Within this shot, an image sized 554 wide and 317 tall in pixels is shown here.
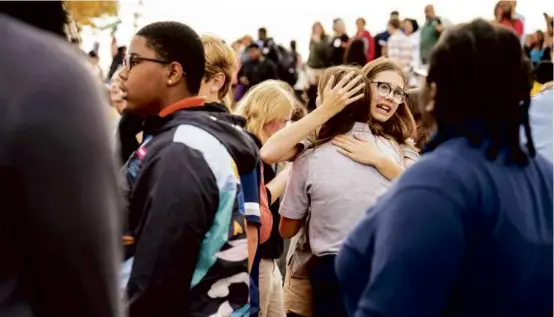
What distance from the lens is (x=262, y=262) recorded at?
4.09 m

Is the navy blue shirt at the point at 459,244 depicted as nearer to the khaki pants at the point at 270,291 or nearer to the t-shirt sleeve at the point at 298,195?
the t-shirt sleeve at the point at 298,195

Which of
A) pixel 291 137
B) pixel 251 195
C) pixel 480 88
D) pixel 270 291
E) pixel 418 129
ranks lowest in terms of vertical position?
pixel 270 291

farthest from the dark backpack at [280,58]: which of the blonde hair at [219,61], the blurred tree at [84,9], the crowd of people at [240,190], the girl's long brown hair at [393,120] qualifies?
the blonde hair at [219,61]

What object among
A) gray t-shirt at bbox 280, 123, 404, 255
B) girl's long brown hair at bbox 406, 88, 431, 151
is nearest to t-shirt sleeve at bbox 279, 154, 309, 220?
gray t-shirt at bbox 280, 123, 404, 255

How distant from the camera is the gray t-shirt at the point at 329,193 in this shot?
3.77m

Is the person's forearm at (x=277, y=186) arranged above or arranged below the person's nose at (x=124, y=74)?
below

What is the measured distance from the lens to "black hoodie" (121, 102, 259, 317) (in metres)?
2.57

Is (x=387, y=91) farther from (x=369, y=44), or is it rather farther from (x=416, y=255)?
(x=369, y=44)

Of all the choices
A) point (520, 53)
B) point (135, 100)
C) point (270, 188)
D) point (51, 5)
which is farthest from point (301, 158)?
point (51, 5)

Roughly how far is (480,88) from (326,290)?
6.23 feet

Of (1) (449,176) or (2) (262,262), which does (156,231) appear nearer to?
(1) (449,176)

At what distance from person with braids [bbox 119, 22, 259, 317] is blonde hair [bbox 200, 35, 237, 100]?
18.7 inches

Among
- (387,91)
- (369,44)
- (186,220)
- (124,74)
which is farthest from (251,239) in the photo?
(369,44)

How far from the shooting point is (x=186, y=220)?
2584mm
